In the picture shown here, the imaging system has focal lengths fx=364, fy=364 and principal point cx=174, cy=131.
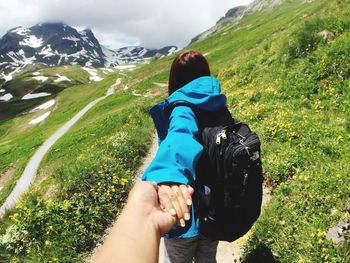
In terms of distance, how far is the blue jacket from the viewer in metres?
2.34

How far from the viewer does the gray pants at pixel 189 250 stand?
419 centimetres

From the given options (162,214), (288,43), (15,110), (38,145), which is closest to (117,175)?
(162,214)

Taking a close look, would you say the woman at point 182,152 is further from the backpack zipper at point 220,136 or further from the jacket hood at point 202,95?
the backpack zipper at point 220,136

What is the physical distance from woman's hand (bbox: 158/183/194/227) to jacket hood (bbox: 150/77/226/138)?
4.70ft

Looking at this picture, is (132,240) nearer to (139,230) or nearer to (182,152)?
(139,230)

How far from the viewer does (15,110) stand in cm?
14312

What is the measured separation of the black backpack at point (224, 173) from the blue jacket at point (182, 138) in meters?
0.12

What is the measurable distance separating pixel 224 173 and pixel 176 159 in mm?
1290

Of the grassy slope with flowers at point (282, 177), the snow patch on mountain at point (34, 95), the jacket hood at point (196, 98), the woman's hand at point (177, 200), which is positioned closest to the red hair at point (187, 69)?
the jacket hood at point (196, 98)

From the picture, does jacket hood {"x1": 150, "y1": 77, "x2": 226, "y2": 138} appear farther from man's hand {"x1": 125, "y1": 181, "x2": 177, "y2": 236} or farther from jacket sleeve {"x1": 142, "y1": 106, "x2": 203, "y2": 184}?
man's hand {"x1": 125, "y1": 181, "x2": 177, "y2": 236}

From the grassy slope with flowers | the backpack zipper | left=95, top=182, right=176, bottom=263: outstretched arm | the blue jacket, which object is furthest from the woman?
the grassy slope with flowers

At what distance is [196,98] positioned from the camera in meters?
3.54

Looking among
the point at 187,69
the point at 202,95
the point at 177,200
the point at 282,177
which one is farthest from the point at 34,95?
the point at 177,200

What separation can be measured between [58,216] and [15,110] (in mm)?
147235
